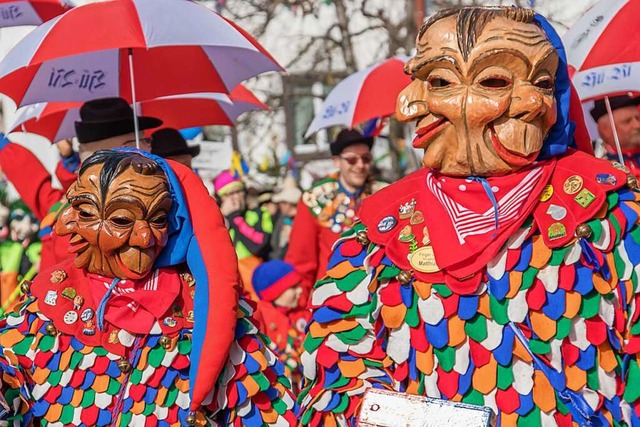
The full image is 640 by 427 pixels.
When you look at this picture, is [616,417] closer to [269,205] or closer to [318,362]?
[318,362]

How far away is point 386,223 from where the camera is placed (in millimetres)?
3508

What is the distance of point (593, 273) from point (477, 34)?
0.76 m

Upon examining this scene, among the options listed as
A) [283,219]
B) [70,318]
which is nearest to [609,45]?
[70,318]

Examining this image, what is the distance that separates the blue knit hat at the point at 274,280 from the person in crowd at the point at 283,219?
2.54 metres

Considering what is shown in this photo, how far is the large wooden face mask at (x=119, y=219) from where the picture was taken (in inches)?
151

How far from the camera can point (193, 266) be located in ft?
12.9

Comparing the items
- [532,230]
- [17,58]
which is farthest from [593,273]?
[17,58]

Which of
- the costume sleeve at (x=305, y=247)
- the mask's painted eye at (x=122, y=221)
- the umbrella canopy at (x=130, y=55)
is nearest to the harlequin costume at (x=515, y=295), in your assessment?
the mask's painted eye at (x=122, y=221)

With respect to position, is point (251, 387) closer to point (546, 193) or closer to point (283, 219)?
point (546, 193)

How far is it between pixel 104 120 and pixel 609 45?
2420 mm

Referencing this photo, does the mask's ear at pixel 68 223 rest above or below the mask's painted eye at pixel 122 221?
below

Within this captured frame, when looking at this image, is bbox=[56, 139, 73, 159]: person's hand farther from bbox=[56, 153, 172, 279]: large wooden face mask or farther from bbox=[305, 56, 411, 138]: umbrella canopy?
bbox=[56, 153, 172, 279]: large wooden face mask

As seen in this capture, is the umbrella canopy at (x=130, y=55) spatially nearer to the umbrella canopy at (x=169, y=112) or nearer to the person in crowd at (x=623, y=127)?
the umbrella canopy at (x=169, y=112)

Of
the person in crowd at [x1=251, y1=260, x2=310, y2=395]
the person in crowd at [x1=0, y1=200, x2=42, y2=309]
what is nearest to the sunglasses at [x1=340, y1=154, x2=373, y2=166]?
the person in crowd at [x1=251, y1=260, x2=310, y2=395]
